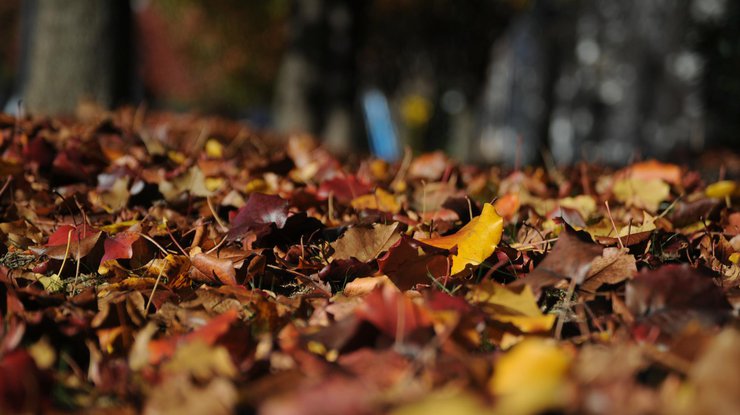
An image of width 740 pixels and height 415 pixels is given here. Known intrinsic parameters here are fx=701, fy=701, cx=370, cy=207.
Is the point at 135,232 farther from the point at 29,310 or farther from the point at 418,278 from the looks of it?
the point at 418,278

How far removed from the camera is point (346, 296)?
141cm

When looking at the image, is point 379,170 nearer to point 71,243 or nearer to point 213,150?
point 213,150

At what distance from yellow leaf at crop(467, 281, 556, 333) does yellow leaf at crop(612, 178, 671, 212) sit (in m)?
1.08

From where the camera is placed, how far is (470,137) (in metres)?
22.7

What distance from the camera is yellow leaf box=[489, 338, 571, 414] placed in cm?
74

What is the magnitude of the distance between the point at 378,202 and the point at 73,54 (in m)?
5.04

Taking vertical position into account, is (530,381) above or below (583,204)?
above

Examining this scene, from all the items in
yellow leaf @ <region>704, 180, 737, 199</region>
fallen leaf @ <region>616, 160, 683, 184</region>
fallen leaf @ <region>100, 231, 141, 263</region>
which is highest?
yellow leaf @ <region>704, 180, 737, 199</region>

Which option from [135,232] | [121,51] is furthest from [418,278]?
[121,51]

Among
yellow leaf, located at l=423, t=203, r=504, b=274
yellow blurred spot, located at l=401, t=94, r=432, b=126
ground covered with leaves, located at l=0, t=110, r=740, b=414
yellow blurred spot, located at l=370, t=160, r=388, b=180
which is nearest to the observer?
ground covered with leaves, located at l=0, t=110, r=740, b=414

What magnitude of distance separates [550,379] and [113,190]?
5.17 ft

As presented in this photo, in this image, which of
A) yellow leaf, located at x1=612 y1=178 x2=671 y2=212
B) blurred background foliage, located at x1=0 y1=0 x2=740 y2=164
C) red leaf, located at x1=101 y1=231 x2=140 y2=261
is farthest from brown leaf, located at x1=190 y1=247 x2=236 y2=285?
yellow leaf, located at x1=612 y1=178 x2=671 y2=212

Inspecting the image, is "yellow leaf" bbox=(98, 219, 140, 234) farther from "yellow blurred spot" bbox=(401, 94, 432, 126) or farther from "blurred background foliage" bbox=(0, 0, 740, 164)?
"yellow blurred spot" bbox=(401, 94, 432, 126)

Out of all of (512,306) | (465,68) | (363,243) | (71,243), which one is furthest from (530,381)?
(465,68)
